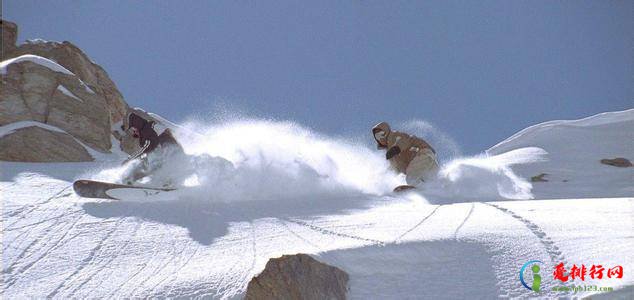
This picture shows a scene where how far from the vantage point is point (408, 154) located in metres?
12.6

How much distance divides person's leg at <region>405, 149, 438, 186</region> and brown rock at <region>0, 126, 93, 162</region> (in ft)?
33.5

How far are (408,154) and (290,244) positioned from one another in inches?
331

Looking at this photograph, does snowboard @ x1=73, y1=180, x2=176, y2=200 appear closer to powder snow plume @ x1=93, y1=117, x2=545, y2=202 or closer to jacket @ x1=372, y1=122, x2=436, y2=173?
powder snow plume @ x1=93, y1=117, x2=545, y2=202

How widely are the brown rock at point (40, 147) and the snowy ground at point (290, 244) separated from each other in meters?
5.20

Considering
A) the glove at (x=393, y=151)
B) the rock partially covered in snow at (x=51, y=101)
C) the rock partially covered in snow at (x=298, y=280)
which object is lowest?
the rock partially covered in snow at (x=298, y=280)

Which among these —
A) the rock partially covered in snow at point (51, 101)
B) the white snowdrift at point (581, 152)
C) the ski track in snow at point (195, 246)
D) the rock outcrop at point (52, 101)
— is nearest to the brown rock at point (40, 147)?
the rock outcrop at point (52, 101)

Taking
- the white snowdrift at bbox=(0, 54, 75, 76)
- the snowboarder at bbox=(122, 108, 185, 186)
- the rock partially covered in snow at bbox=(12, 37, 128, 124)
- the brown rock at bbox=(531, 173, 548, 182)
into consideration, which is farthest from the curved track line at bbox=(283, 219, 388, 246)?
the rock partially covered in snow at bbox=(12, 37, 128, 124)

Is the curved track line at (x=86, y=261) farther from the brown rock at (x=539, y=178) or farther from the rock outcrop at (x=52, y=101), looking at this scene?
the brown rock at (x=539, y=178)

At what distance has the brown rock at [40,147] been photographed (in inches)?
469

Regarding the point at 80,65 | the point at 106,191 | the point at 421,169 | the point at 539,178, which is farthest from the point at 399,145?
the point at 80,65

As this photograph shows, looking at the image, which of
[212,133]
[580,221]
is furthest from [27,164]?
[580,221]

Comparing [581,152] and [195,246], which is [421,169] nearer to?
[195,246]

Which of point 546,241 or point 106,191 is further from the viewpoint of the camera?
point 106,191

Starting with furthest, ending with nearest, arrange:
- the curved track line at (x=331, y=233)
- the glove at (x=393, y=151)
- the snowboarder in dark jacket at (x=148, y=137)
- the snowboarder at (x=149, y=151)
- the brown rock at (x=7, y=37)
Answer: the brown rock at (x=7, y=37)
the glove at (x=393, y=151)
the snowboarder in dark jacket at (x=148, y=137)
the snowboarder at (x=149, y=151)
the curved track line at (x=331, y=233)
